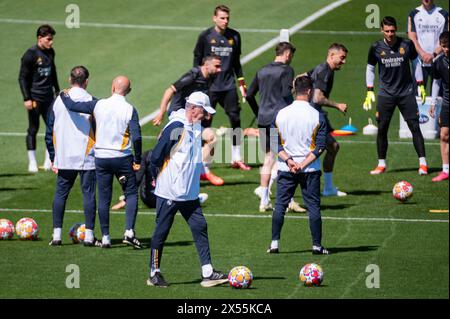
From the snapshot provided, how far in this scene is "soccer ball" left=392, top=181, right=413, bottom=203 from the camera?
1953 cm

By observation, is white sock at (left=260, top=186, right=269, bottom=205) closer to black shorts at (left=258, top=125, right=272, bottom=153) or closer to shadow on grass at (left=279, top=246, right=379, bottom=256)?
black shorts at (left=258, top=125, right=272, bottom=153)

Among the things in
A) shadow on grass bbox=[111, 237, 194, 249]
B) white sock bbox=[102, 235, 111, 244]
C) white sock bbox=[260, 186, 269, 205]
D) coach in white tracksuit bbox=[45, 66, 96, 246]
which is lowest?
shadow on grass bbox=[111, 237, 194, 249]

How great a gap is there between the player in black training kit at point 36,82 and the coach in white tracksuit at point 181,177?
7937 mm

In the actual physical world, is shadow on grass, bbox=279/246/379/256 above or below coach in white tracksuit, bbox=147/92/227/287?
below

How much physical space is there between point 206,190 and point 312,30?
489 inches

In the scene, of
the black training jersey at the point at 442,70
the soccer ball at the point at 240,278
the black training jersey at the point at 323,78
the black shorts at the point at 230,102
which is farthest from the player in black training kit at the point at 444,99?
the soccer ball at the point at 240,278

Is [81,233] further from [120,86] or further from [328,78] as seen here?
[328,78]

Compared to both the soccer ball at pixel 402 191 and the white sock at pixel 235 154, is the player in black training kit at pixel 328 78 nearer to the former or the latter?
the soccer ball at pixel 402 191

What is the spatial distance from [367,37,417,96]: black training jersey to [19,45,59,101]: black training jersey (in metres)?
6.41

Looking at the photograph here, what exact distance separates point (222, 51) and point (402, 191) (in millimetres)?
5339

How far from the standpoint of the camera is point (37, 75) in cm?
2230

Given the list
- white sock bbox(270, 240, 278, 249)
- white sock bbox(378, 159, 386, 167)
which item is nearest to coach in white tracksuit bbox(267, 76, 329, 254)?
white sock bbox(270, 240, 278, 249)

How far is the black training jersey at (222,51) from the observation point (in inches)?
894
